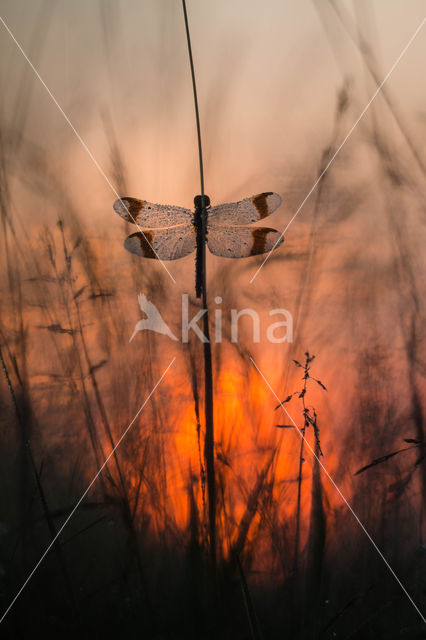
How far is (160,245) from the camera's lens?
1.02 metres

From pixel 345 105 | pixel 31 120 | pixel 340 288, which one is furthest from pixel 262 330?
pixel 31 120

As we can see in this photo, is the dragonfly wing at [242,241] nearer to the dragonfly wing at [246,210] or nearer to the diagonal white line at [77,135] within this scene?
the dragonfly wing at [246,210]

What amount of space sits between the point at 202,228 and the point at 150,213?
5.1 inches

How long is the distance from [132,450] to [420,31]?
3.98 feet

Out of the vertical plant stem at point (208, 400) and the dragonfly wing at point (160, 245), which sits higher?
the dragonfly wing at point (160, 245)

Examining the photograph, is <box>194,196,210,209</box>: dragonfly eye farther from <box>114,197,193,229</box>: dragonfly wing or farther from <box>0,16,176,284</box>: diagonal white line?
<box>0,16,176,284</box>: diagonal white line

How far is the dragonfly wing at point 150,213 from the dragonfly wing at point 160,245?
0.09 feet

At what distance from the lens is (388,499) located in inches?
39.4

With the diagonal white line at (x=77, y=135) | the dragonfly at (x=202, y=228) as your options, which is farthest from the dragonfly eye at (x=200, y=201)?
the diagonal white line at (x=77, y=135)

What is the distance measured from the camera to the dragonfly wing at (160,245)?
1006 millimetres

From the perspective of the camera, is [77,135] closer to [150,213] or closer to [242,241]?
[150,213]

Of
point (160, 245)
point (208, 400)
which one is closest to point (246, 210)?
point (160, 245)

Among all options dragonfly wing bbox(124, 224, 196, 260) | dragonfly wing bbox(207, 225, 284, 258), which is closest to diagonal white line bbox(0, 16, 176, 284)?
dragonfly wing bbox(124, 224, 196, 260)

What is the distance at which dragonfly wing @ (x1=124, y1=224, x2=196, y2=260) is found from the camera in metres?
1.01
